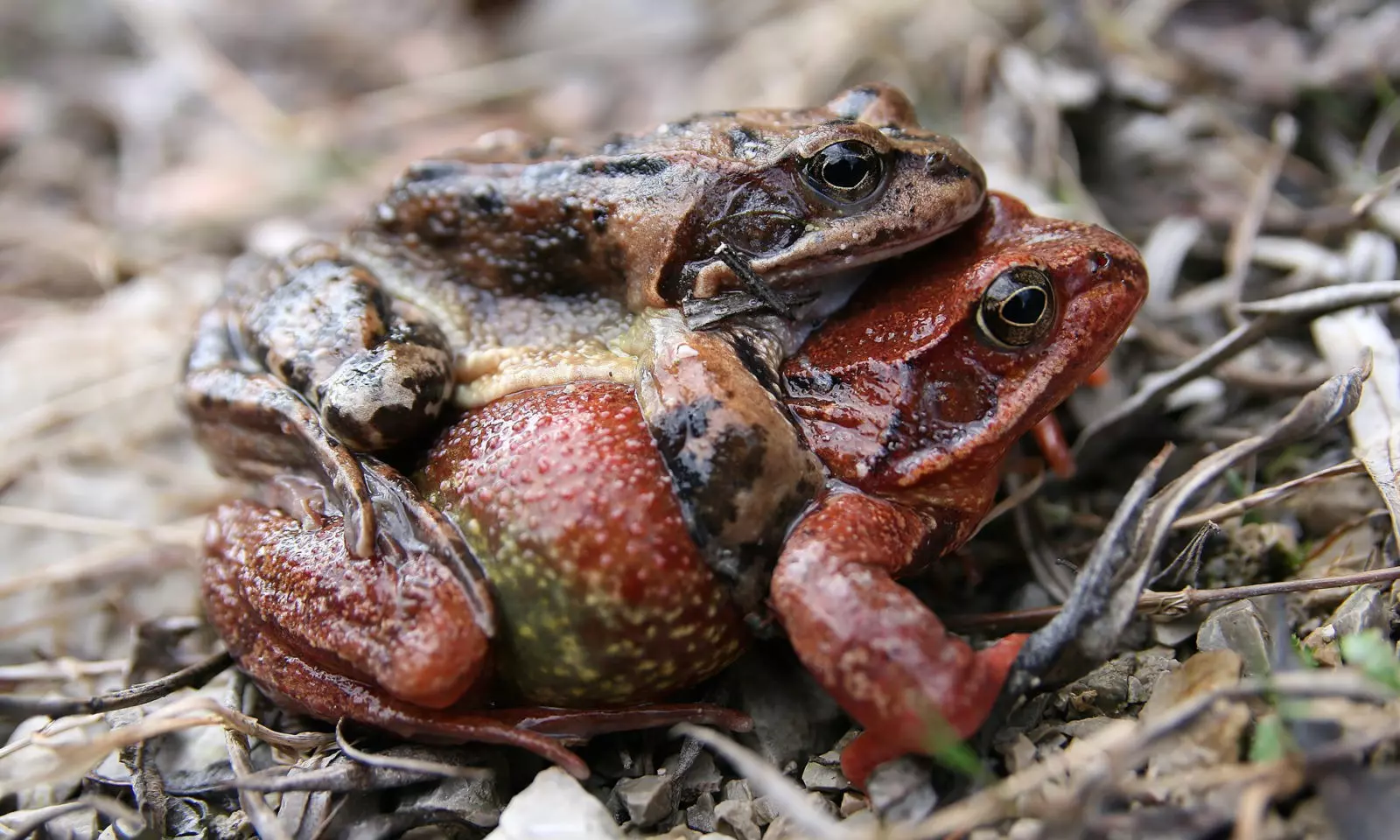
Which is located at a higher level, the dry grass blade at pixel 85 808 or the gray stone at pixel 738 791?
the dry grass blade at pixel 85 808

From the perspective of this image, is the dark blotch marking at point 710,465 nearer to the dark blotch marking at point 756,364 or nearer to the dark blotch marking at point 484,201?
the dark blotch marking at point 756,364

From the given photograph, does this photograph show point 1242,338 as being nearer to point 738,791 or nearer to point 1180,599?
point 1180,599

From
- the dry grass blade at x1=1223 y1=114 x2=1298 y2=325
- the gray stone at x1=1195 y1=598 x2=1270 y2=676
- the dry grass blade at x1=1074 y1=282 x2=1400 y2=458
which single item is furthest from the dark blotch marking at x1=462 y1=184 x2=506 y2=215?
the dry grass blade at x1=1223 y1=114 x2=1298 y2=325

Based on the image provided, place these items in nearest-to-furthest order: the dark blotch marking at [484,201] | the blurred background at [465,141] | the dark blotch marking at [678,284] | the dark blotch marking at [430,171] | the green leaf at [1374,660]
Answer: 1. the green leaf at [1374,660]
2. the dark blotch marking at [678,284]
3. the dark blotch marking at [484,201]
4. the dark blotch marking at [430,171]
5. the blurred background at [465,141]

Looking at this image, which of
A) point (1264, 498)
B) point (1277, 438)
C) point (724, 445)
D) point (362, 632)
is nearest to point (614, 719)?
point (362, 632)

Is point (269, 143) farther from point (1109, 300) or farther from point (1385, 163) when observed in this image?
point (1385, 163)

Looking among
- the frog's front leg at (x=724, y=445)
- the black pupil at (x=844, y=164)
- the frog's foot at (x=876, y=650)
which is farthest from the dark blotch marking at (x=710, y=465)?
the black pupil at (x=844, y=164)

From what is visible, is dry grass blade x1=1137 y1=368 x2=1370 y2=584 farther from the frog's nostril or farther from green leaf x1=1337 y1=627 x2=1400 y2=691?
the frog's nostril
